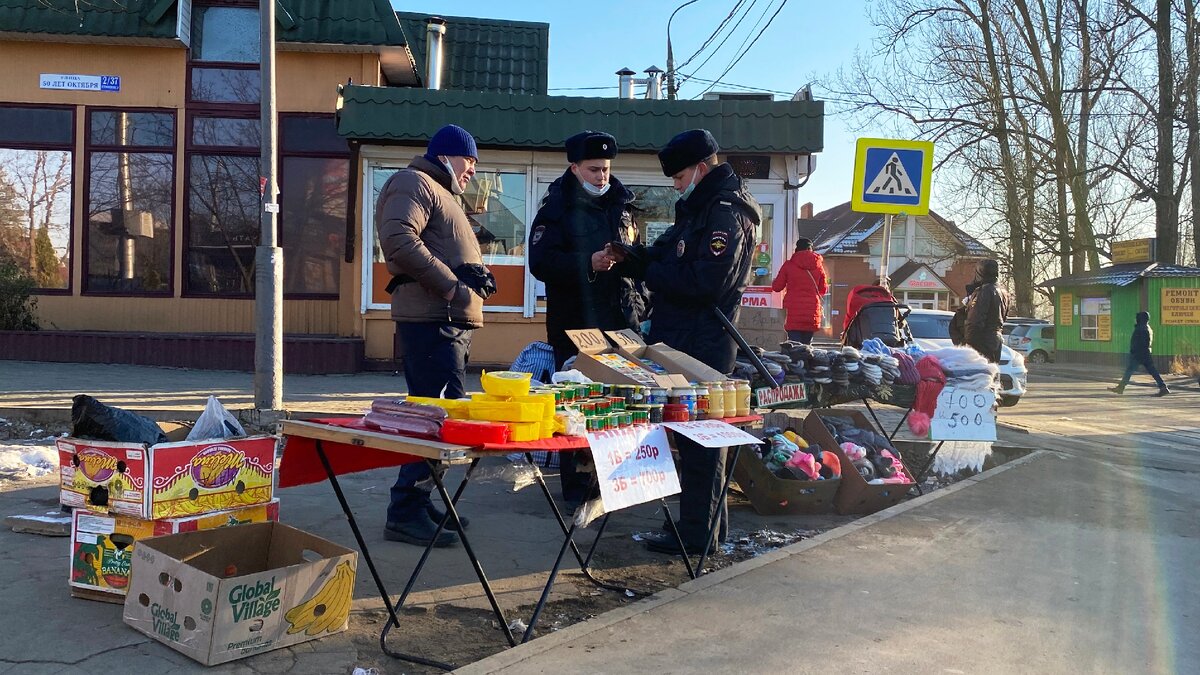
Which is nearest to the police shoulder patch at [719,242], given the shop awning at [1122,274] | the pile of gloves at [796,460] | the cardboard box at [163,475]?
the pile of gloves at [796,460]

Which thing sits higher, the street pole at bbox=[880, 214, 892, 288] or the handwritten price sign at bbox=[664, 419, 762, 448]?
the street pole at bbox=[880, 214, 892, 288]

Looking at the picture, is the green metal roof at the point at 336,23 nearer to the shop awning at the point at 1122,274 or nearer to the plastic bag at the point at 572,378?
the plastic bag at the point at 572,378

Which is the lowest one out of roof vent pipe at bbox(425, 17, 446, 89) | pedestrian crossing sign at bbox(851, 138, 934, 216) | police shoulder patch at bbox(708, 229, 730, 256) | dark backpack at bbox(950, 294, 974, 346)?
dark backpack at bbox(950, 294, 974, 346)

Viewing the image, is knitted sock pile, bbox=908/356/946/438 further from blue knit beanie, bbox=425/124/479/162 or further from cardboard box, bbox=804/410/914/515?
blue knit beanie, bbox=425/124/479/162

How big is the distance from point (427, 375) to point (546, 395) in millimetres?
1384

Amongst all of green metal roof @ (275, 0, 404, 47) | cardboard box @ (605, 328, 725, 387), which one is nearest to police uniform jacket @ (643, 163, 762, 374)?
cardboard box @ (605, 328, 725, 387)

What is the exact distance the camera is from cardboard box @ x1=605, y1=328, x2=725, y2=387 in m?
4.28

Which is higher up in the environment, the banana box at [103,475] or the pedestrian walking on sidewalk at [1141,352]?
the pedestrian walking on sidewalk at [1141,352]

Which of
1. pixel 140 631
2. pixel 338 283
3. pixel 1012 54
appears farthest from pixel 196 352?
pixel 1012 54

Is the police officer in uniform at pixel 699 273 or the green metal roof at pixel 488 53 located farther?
the green metal roof at pixel 488 53

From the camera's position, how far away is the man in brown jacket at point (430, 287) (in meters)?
4.44

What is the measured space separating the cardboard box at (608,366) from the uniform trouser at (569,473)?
108 cm

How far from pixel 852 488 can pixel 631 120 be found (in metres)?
7.56

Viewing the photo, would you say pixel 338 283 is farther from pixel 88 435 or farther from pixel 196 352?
pixel 88 435
